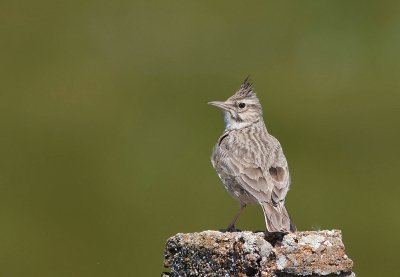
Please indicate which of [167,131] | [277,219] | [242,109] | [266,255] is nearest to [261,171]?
[277,219]

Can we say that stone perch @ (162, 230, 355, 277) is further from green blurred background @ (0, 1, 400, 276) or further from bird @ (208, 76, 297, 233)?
green blurred background @ (0, 1, 400, 276)

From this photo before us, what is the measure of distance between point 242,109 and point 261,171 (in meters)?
1.87

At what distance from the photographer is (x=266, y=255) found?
4.30 meters

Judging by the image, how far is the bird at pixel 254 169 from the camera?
634 cm

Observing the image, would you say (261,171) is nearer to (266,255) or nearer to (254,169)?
(254,169)

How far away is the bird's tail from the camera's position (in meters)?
5.58

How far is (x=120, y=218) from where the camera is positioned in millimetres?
13602

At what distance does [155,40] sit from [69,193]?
16.7 ft

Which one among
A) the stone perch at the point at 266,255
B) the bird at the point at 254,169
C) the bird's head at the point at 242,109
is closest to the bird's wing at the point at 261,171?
the bird at the point at 254,169

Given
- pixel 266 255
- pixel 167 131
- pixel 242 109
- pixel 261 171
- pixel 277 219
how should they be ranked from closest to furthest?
pixel 266 255 → pixel 277 219 → pixel 261 171 → pixel 242 109 → pixel 167 131

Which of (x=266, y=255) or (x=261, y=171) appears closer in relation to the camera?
(x=266, y=255)

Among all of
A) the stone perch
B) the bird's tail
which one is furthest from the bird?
the stone perch

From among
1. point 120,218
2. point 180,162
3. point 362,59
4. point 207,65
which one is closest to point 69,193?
point 120,218

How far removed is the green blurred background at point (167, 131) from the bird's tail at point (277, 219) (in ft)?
19.0
